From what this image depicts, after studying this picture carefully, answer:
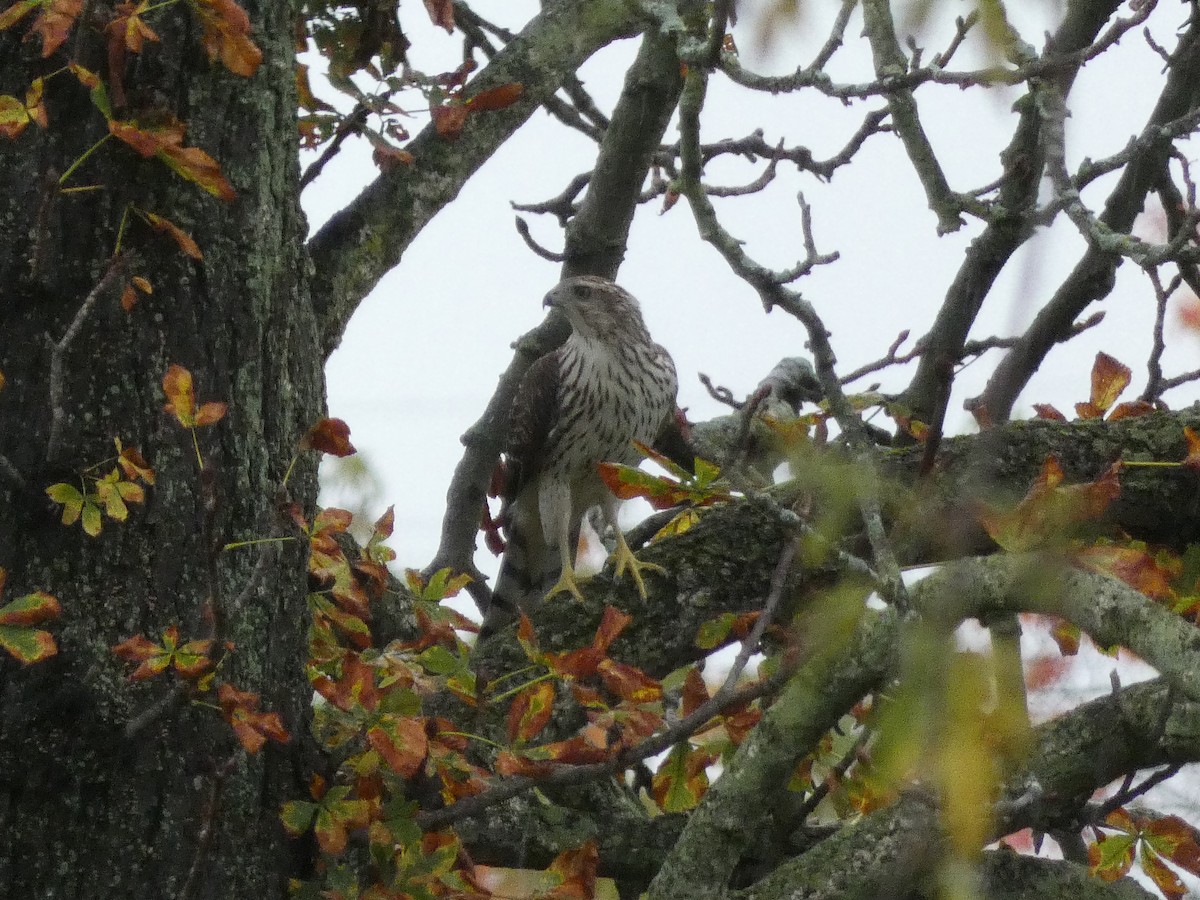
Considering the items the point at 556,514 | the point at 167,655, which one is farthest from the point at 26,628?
the point at 556,514

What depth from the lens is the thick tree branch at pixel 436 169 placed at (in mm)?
3062

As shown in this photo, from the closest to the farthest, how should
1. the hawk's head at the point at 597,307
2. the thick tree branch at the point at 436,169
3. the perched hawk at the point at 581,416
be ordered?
the thick tree branch at the point at 436,169 < the hawk's head at the point at 597,307 < the perched hawk at the point at 581,416

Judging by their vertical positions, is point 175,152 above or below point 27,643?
above

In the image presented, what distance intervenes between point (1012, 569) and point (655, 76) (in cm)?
251

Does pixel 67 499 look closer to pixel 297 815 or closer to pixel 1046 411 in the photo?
pixel 297 815

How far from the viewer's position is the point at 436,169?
323cm

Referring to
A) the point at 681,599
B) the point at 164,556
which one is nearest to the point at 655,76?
the point at 681,599

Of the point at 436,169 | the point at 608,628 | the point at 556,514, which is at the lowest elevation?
the point at 608,628

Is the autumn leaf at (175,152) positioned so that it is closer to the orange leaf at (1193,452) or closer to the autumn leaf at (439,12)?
the autumn leaf at (439,12)

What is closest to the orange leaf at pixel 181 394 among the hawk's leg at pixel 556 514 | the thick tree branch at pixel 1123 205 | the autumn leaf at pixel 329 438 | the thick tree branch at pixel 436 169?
the autumn leaf at pixel 329 438

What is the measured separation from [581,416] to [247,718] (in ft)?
10.9

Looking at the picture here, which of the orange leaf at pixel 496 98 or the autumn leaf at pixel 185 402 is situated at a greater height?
the orange leaf at pixel 496 98

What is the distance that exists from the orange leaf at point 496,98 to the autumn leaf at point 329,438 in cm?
97

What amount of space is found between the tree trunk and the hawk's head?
2346mm
